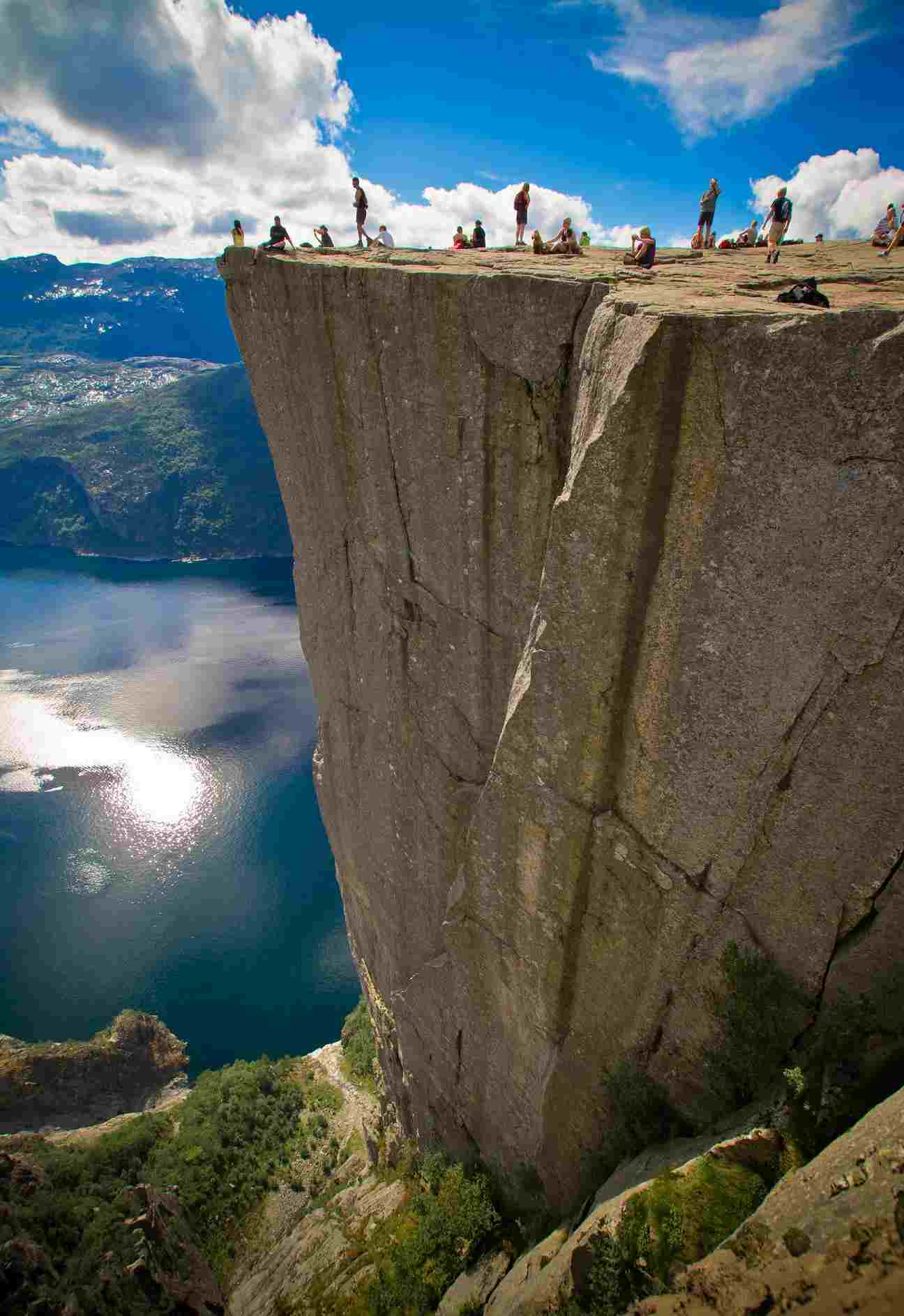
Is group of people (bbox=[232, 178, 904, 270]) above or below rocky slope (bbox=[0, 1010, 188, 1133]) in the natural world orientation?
above

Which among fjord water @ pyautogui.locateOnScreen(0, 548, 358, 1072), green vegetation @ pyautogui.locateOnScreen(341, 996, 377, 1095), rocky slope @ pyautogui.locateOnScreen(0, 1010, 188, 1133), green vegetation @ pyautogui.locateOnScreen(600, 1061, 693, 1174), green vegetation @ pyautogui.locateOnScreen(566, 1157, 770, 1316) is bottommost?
fjord water @ pyautogui.locateOnScreen(0, 548, 358, 1072)

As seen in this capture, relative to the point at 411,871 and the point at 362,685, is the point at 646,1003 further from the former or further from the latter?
the point at 362,685

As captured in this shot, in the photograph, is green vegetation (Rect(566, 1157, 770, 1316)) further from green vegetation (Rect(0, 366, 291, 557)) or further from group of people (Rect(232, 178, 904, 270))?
green vegetation (Rect(0, 366, 291, 557))

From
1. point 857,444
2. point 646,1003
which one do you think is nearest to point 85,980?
point 646,1003

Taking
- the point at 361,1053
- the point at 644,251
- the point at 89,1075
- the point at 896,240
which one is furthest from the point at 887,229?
the point at 89,1075

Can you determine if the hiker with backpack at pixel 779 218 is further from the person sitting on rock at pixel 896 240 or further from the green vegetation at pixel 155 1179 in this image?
the green vegetation at pixel 155 1179

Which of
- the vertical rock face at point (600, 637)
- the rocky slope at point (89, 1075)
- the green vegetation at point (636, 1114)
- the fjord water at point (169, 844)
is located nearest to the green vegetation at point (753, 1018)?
the vertical rock face at point (600, 637)

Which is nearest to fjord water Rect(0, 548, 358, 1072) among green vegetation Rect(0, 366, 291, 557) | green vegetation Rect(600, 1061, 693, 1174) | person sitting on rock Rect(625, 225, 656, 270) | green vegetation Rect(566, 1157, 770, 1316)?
green vegetation Rect(600, 1061, 693, 1174)

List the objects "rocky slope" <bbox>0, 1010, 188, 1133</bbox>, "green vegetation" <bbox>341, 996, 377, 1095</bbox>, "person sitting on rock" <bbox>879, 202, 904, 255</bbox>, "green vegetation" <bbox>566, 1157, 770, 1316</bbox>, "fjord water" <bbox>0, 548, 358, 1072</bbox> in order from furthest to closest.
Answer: "fjord water" <bbox>0, 548, 358, 1072</bbox> → "rocky slope" <bbox>0, 1010, 188, 1133</bbox> → "green vegetation" <bbox>341, 996, 377, 1095</bbox> → "person sitting on rock" <bbox>879, 202, 904, 255</bbox> → "green vegetation" <bbox>566, 1157, 770, 1316</bbox>

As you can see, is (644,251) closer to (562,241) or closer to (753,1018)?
(562,241)
